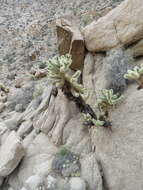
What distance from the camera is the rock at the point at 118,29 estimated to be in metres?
5.63

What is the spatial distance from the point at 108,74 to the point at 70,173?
2.26 metres

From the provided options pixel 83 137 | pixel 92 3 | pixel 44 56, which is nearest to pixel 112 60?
pixel 83 137

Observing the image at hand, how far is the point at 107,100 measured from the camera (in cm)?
492

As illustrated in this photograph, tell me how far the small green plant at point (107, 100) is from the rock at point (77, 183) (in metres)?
1.39

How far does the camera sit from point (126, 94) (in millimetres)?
5117

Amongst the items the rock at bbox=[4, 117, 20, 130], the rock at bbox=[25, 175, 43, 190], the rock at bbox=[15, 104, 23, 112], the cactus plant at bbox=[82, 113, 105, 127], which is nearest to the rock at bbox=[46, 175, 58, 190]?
the rock at bbox=[25, 175, 43, 190]

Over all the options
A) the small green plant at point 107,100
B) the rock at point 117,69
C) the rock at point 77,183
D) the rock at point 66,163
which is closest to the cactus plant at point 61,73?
the small green plant at point 107,100

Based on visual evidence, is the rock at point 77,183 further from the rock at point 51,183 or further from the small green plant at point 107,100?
the small green plant at point 107,100

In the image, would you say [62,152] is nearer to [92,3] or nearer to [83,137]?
[83,137]

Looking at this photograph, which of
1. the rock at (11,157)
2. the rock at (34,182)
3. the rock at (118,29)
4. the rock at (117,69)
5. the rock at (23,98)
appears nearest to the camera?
the rock at (34,182)

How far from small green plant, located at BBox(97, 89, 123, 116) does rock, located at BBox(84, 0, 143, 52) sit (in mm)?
1534

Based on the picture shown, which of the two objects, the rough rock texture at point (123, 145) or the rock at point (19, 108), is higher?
the rough rock texture at point (123, 145)

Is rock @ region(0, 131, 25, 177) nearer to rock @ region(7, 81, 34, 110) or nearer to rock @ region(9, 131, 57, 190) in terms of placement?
rock @ region(9, 131, 57, 190)

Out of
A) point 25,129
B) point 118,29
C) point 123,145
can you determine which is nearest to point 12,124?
point 25,129
